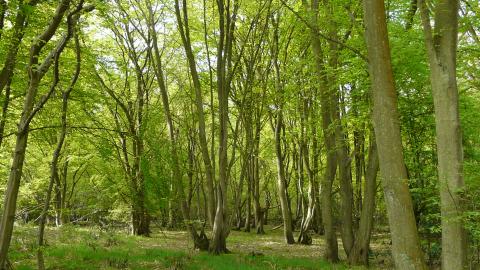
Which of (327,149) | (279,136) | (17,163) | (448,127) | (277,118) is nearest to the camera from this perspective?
(17,163)

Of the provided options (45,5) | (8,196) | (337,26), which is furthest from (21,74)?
(337,26)

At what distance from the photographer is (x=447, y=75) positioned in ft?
20.1

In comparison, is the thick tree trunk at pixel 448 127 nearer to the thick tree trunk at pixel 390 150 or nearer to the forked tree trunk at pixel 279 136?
the thick tree trunk at pixel 390 150

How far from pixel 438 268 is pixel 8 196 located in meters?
11.0

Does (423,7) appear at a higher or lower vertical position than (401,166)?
higher

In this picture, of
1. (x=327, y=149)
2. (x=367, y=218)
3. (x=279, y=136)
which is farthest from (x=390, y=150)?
(x=279, y=136)

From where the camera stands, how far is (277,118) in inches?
682

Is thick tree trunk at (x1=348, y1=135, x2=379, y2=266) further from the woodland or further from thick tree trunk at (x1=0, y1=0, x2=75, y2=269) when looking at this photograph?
thick tree trunk at (x1=0, y1=0, x2=75, y2=269)

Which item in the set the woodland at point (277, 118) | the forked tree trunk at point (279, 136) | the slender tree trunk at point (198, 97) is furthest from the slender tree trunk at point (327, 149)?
the forked tree trunk at point (279, 136)

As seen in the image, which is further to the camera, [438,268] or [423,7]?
[438,268]

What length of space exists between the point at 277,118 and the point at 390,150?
12391mm

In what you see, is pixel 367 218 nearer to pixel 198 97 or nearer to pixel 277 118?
pixel 198 97

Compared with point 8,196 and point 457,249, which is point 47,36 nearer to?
point 8,196

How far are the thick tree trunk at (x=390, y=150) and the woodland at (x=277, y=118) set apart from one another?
0.02m
